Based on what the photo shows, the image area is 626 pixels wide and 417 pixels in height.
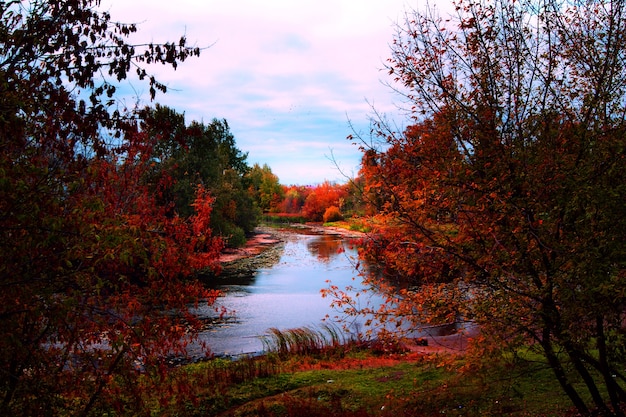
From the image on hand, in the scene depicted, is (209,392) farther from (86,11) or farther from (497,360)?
(86,11)

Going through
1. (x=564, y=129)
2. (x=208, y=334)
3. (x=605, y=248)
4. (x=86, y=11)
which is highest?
(x=86, y=11)

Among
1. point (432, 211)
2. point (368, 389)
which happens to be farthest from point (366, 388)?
point (432, 211)

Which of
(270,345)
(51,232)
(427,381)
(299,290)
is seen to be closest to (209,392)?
(427,381)

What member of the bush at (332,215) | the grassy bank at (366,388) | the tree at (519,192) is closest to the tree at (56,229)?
the grassy bank at (366,388)

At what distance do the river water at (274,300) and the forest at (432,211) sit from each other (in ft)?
8.19

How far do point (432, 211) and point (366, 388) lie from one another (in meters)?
4.92

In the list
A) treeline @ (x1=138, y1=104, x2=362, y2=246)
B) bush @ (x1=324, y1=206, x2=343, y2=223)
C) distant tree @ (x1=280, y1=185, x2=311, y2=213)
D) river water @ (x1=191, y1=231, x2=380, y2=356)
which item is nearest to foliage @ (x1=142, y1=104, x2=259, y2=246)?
treeline @ (x1=138, y1=104, x2=362, y2=246)

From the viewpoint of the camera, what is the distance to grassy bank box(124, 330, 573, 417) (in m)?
6.22

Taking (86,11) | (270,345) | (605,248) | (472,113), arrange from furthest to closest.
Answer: (270,345) → (472,113) → (86,11) → (605,248)

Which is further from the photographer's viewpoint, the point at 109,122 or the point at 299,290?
the point at 299,290

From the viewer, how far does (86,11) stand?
450 centimetres

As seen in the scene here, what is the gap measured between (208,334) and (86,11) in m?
12.7

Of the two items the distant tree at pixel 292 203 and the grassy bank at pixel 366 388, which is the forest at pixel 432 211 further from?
the distant tree at pixel 292 203

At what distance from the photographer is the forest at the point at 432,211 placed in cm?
358
